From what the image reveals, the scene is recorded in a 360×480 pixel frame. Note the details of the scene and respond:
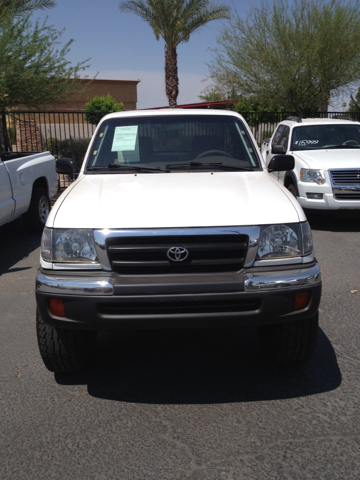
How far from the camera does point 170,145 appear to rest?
4766 mm

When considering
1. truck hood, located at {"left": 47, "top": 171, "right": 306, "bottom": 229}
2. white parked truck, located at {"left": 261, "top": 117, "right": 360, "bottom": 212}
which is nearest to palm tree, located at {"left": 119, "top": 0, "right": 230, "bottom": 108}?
white parked truck, located at {"left": 261, "top": 117, "right": 360, "bottom": 212}

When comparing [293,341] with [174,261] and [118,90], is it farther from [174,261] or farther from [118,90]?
[118,90]

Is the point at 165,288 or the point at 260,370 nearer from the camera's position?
the point at 165,288

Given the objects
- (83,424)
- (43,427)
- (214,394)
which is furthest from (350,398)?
(43,427)

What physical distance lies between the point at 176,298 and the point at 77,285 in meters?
0.59

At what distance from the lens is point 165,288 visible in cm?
308

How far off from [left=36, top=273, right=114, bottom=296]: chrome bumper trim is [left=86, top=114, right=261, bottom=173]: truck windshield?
153 centimetres

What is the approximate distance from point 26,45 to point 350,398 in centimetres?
1233

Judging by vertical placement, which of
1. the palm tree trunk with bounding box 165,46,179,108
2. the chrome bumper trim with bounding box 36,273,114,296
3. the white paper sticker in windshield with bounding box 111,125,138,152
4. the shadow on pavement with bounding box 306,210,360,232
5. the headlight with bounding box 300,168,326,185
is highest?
the palm tree trunk with bounding box 165,46,179,108

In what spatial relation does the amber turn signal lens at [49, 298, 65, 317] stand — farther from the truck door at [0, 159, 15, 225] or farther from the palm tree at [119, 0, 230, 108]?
the palm tree at [119, 0, 230, 108]

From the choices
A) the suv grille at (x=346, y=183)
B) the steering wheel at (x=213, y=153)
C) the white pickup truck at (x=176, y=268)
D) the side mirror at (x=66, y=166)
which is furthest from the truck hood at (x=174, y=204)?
the suv grille at (x=346, y=183)

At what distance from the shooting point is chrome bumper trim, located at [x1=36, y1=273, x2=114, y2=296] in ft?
10.2

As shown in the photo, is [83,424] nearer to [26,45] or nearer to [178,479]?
[178,479]

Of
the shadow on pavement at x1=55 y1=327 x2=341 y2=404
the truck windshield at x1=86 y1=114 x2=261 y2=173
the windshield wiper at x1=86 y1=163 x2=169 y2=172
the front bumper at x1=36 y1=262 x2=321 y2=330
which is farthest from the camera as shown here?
the truck windshield at x1=86 y1=114 x2=261 y2=173
